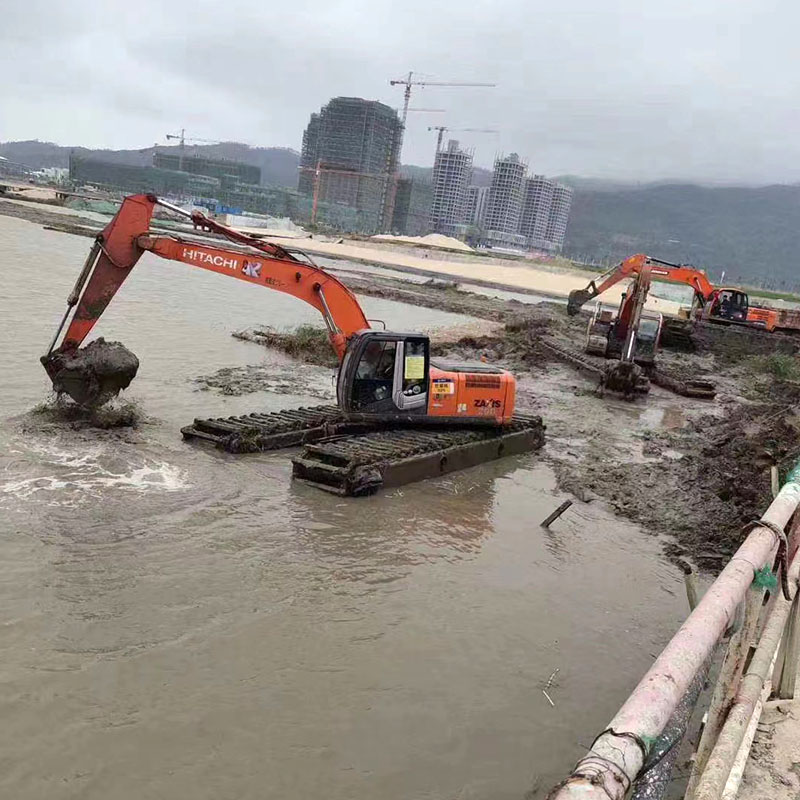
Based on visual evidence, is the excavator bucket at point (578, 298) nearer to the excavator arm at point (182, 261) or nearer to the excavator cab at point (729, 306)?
the excavator cab at point (729, 306)

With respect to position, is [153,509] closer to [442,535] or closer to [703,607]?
[442,535]

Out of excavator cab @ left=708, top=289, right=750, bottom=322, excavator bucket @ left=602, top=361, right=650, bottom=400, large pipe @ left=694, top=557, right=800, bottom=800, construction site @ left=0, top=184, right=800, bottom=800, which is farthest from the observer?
excavator cab @ left=708, top=289, right=750, bottom=322

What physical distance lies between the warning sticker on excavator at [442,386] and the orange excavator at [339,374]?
2cm

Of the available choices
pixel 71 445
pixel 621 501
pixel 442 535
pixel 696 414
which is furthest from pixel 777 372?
pixel 71 445

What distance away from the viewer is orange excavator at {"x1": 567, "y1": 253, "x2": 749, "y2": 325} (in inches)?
944

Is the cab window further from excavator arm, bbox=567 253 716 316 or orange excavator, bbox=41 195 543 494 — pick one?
excavator arm, bbox=567 253 716 316

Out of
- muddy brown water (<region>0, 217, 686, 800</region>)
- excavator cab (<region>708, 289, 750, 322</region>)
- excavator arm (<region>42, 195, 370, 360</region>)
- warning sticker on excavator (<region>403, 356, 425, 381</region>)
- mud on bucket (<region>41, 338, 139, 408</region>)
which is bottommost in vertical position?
muddy brown water (<region>0, 217, 686, 800</region>)

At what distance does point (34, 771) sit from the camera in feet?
15.6

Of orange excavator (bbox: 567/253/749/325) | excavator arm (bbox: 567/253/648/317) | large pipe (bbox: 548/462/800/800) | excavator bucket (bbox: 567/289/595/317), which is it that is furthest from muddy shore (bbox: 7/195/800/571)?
large pipe (bbox: 548/462/800/800)

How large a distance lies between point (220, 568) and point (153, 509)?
5.42ft

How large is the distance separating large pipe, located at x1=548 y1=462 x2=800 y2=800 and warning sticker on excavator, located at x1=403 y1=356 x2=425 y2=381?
28.8 ft

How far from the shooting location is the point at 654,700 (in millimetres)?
2131

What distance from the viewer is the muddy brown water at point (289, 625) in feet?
16.9

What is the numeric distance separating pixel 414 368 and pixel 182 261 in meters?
3.81
